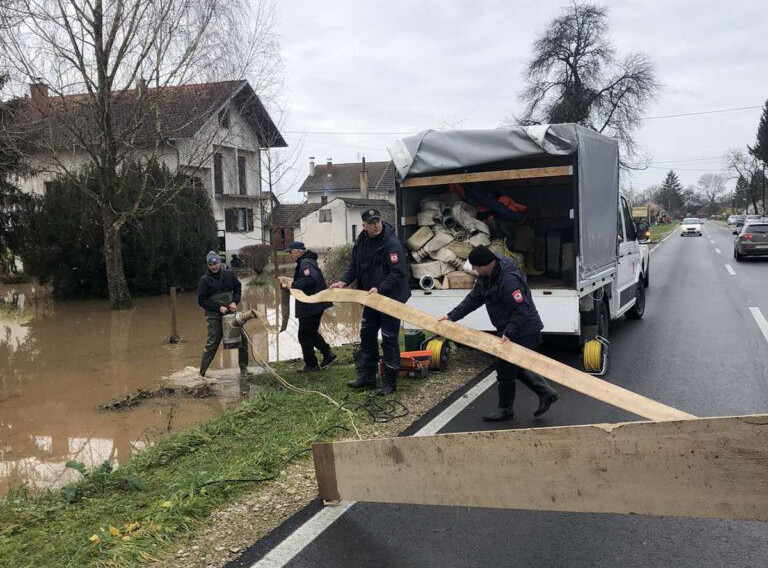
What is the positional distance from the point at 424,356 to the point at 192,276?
16.5m

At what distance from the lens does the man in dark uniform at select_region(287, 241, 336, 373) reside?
8016 millimetres

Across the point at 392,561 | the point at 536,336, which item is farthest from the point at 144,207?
the point at 392,561

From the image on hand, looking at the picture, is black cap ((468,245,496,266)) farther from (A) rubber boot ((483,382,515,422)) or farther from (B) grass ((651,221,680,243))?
(B) grass ((651,221,680,243))

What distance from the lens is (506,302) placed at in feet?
18.1

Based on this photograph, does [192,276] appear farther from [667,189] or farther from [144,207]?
[667,189]

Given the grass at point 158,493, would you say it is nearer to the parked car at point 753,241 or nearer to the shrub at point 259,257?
the shrub at point 259,257

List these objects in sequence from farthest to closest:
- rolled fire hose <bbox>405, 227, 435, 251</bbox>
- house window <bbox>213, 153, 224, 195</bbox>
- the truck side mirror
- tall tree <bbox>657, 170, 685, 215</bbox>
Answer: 1. tall tree <bbox>657, 170, 685, 215</bbox>
2. house window <bbox>213, 153, 224, 195</bbox>
3. the truck side mirror
4. rolled fire hose <bbox>405, 227, 435, 251</bbox>

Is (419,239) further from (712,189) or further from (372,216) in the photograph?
(712,189)

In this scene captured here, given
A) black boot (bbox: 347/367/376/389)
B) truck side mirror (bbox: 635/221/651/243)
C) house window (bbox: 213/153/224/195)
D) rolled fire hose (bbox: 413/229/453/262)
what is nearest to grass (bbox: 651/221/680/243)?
house window (bbox: 213/153/224/195)

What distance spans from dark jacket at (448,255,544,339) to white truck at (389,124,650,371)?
2019mm

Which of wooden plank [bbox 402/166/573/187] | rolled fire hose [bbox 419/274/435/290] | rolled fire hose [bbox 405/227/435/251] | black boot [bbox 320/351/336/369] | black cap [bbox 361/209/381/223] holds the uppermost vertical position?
wooden plank [bbox 402/166/573/187]

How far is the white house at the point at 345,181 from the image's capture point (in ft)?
215

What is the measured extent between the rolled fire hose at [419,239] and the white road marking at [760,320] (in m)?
5.47

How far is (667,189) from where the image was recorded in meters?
128
